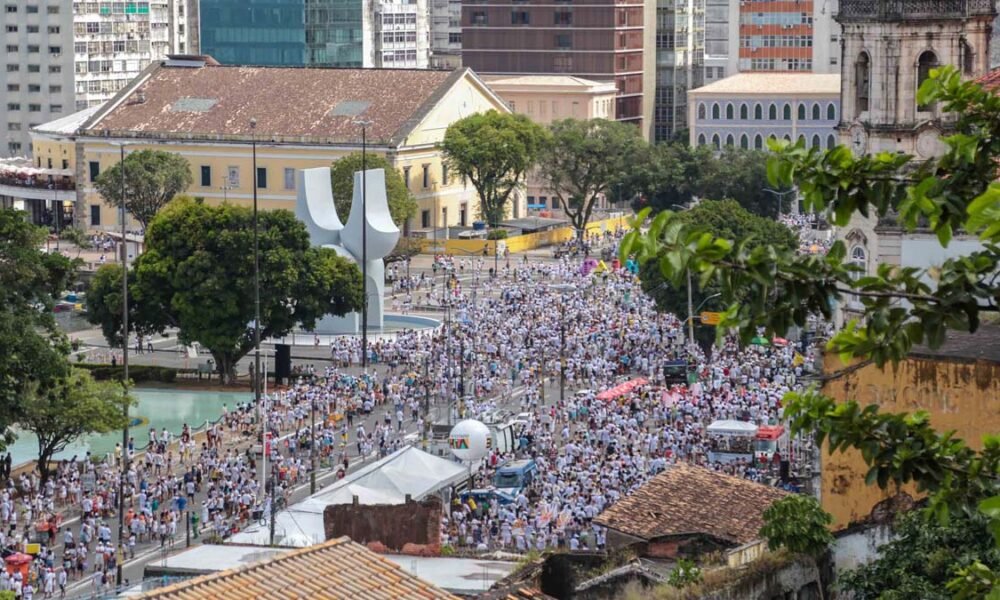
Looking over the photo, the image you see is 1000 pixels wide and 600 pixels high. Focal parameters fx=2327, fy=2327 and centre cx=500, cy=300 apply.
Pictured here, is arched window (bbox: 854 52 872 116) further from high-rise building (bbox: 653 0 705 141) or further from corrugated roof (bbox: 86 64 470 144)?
high-rise building (bbox: 653 0 705 141)

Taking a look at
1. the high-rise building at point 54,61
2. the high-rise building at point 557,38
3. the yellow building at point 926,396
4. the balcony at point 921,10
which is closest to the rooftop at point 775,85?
the high-rise building at point 557,38

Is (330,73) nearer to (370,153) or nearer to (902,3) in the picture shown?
(370,153)

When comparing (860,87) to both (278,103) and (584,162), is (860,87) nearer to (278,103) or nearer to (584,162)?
(584,162)

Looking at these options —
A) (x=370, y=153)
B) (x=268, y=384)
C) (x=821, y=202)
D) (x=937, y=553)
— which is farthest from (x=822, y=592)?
(x=370, y=153)

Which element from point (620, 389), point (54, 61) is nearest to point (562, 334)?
point (620, 389)

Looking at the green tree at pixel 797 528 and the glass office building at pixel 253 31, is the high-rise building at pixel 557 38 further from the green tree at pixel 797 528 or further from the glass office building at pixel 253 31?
the green tree at pixel 797 528
